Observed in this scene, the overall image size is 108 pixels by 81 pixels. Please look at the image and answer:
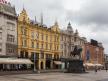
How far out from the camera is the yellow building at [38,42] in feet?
317

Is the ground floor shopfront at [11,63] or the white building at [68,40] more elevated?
the white building at [68,40]

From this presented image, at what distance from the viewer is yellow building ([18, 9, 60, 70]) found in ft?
317

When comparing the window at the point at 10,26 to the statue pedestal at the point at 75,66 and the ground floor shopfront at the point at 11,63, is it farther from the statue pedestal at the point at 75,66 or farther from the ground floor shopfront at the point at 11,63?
the statue pedestal at the point at 75,66

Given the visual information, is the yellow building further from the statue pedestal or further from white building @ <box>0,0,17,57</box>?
the statue pedestal

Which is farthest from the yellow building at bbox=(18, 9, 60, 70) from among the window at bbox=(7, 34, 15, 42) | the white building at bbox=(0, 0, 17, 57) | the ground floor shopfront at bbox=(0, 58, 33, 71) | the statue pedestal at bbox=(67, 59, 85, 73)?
the statue pedestal at bbox=(67, 59, 85, 73)

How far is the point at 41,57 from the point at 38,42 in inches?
229

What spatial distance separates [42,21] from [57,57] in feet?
52.6

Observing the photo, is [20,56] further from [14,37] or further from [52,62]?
[52,62]

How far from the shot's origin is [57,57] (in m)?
118

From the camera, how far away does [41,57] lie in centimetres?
10669

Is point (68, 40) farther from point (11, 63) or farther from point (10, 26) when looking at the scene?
point (11, 63)

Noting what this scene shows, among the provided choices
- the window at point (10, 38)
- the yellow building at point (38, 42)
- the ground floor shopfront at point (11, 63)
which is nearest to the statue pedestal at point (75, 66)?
the ground floor shopfront at point (11, 63)

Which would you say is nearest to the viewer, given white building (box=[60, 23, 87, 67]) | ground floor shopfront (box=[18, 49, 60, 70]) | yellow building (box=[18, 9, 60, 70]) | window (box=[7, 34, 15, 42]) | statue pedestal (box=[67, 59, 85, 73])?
statue pedestal (box=[67, 59, 85, 73])

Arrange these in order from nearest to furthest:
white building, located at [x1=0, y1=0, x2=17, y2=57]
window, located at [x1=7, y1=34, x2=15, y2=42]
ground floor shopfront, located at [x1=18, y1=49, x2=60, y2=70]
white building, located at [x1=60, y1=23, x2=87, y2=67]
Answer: white building, located at [x1=0, y1=0, x2=17, y2=57] < window, located at [x1=7, y1=34, x2=15, y2=42] < ground floor shopfront, located at [x1=18, y1=49, x2=60, y2=70] < white building, located at [x1=60, y1=23, x2=87, y2=67]
